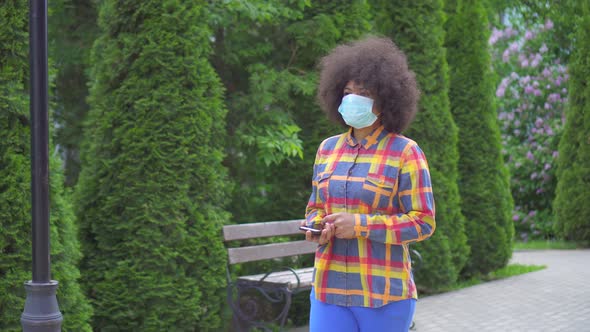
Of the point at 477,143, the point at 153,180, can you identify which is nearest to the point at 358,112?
the point at 153,180

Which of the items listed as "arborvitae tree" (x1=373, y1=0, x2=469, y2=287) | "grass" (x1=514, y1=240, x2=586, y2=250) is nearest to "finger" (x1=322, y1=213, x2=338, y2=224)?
"arborvitae tree" (x1=373, y1=0, x2=469, y2=287)

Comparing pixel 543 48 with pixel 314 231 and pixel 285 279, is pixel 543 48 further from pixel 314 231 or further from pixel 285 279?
pixel 314 231

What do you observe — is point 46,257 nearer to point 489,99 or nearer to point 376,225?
point 376,225

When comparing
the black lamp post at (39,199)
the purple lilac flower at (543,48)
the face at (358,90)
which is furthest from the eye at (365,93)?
the purple lilac flower at (543,48)

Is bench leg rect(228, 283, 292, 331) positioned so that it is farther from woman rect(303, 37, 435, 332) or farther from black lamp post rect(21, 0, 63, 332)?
woman rect(303, 37, 435, 332)

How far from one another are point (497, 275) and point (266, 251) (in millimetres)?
5626

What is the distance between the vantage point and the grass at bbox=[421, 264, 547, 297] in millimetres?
9666

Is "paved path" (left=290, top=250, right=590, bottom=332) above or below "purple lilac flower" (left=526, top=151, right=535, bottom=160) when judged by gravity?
below

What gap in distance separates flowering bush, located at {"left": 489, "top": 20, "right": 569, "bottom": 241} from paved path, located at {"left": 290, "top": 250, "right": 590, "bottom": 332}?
6.24 m

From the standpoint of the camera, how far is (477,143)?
10891 mm

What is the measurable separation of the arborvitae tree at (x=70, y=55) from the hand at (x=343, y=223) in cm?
527

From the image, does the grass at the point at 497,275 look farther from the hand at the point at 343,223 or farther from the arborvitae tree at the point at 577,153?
the hand at the point at 343,223

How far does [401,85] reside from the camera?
132 inches

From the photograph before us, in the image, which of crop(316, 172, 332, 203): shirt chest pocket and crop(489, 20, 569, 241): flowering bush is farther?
crop(489, 20, 569, 241): flowering bush
